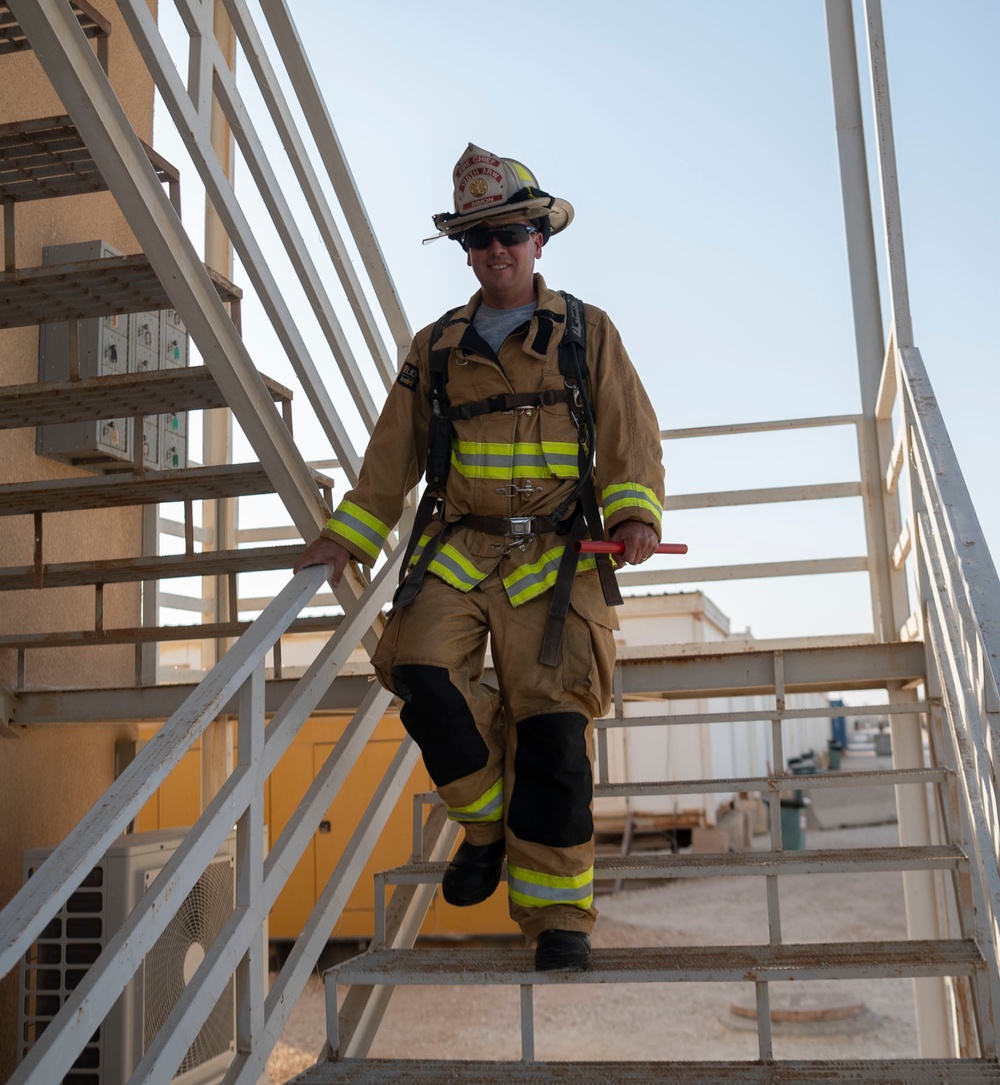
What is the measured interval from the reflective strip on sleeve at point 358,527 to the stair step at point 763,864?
0.91 metres

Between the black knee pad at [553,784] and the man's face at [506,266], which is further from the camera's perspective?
the man's face at [506,266]

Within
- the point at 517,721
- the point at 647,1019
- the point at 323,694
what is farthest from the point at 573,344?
the point at 647,1019

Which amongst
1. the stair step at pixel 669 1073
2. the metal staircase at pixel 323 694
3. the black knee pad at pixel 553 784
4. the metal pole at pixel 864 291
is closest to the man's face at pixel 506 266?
the metal staircase at pixel 323 694

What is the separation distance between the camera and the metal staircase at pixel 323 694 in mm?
2146

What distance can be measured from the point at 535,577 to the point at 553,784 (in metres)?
0.48

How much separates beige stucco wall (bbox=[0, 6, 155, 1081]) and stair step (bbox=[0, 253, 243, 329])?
159 cm

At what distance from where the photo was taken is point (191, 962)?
4.00 m

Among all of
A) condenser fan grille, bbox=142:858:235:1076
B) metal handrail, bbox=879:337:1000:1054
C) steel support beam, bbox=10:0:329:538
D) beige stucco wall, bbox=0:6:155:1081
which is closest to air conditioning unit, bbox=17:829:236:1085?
condenser fan grille, bbox=142:858:235:1076

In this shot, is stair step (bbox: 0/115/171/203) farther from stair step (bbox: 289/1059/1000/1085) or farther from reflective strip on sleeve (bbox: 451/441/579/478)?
stair step (bbox: 289/1059/1000/1085)

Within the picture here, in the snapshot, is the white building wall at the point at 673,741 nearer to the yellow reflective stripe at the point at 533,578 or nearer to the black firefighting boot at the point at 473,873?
the black firefighting boot at the point at 473,873

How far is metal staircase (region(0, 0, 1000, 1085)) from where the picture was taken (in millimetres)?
2146

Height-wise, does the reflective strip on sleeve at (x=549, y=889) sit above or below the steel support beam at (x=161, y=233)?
below

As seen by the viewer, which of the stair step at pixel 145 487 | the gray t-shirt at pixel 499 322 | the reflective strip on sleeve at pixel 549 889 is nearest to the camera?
the reflective strip on sleeve at pixel 549 889

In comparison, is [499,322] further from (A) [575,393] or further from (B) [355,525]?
(B) [355,525]
